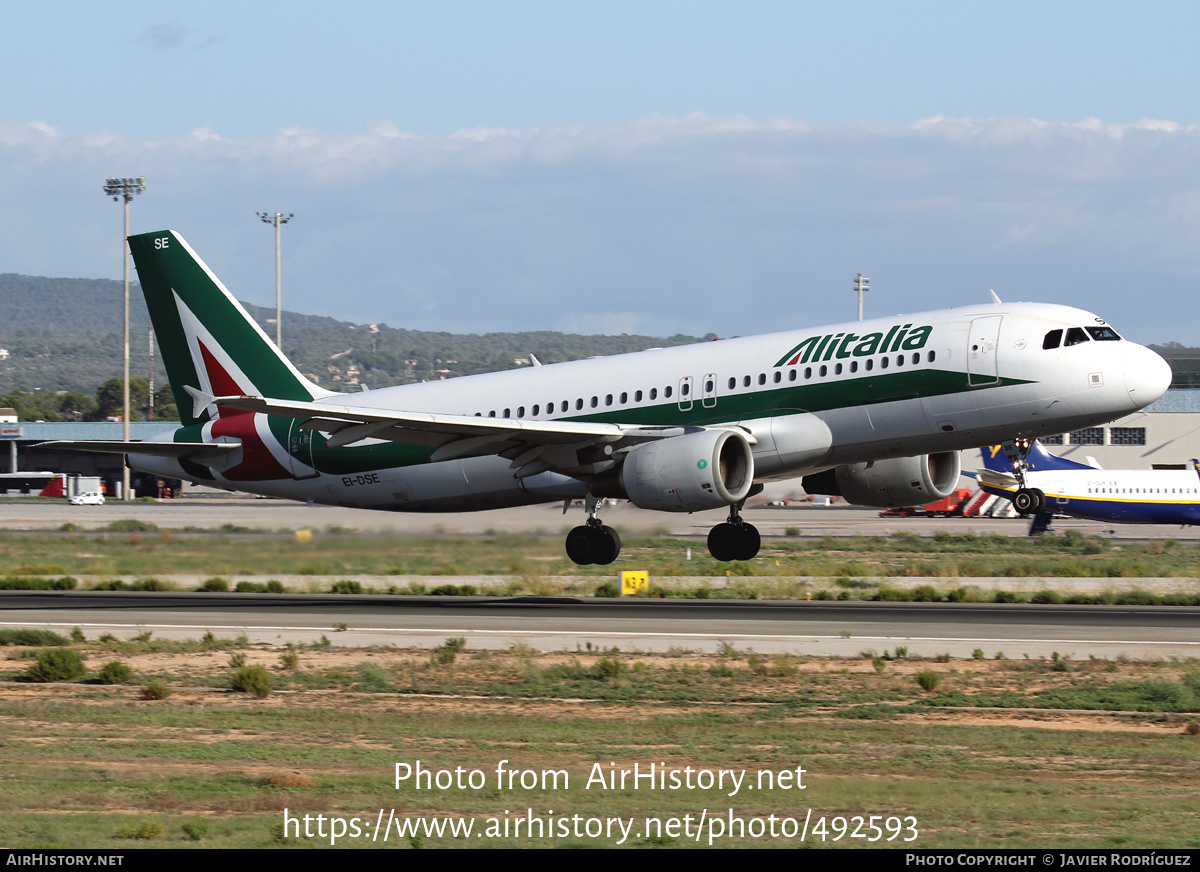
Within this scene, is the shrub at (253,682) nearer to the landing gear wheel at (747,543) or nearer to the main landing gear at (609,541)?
the main landing gear at (609,541)

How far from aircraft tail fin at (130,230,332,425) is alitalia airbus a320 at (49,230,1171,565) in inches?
2.3

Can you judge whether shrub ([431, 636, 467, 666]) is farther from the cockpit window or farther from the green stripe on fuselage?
the cockpit window

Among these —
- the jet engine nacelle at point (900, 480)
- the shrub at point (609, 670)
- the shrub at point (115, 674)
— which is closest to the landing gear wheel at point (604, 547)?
the jet engine nacelle at point (900, 480)

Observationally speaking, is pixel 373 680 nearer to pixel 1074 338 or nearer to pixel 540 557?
pixel 540 557

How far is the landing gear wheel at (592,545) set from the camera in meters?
35.0

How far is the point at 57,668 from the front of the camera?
2423 cm

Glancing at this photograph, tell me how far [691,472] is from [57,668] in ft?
46.1

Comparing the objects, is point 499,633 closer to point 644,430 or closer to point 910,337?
point 644,430

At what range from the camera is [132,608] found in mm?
36531

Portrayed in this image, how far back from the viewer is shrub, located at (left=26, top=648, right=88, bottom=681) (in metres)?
24.2

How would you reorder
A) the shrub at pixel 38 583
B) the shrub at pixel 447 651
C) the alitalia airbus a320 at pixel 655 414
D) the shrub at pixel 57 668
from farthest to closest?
1. the shrub at pixel 38 583
2. the alitalia airbus a320 at pixel 655 414
3. the shrub at pixel 447 651
4. the shrub at pixel 57 668

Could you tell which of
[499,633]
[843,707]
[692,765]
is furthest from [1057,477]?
[692,765]

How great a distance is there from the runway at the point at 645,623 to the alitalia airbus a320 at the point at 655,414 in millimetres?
2685

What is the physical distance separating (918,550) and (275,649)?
130ft
